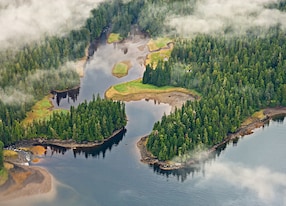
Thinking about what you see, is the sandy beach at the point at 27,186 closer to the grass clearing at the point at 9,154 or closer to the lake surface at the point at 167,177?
the lake surface at the point at 167,177

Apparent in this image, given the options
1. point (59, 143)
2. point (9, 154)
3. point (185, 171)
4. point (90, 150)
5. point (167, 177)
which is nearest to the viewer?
point (167, 177)

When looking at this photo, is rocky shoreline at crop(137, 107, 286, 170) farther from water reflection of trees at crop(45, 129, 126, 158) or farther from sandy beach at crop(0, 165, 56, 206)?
sandy beach at crop(0, 165, 56, 206)

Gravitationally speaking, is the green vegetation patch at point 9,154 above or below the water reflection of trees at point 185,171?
above

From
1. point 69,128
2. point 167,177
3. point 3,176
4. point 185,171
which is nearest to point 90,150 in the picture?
point 69,128

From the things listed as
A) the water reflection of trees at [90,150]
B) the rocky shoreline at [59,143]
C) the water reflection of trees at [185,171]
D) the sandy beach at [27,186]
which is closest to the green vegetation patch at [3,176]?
the sandy beach at [27,186]

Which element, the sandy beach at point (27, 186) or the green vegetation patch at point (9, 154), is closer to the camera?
the sandy beach at point (27, 186)

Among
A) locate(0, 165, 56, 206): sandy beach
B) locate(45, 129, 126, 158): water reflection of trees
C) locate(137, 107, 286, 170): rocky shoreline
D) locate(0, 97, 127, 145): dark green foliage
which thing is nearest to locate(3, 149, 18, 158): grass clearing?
locate(0, 97, 127, 145): dark green foliage

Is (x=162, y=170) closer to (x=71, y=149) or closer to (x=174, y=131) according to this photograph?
(x=174, y=131)

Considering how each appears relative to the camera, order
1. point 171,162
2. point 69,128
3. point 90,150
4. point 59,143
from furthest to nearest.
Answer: point 59,143 → point 90,150 → point 69,128 → point 171,162

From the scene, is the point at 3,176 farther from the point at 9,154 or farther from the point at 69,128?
the point at 69,128
